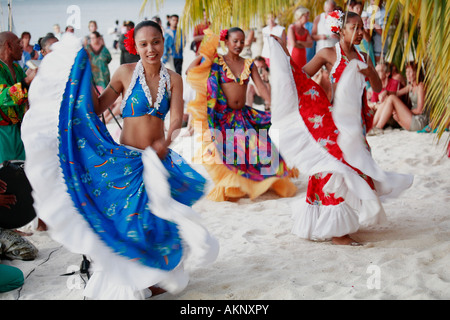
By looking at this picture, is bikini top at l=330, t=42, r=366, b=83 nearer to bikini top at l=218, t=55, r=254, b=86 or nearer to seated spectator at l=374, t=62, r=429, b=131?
bikini top at l=218, t=55, r=254, b=86

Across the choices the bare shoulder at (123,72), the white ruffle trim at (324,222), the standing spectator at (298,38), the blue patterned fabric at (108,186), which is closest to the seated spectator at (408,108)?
the standing spectator at (298,38)

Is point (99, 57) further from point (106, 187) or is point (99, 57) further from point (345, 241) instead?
point (106, 187)

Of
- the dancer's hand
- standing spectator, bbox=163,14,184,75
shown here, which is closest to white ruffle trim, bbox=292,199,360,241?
A: the dancer's hand

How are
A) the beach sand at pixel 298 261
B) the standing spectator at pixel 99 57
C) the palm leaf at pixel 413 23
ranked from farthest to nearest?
1. the standing spectator at pixel 99 57
2. the beach sand at pixel 298 261
3. the palm leaf at pixel 413 23

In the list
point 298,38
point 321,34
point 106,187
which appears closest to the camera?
point 106,187

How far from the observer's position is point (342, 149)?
12.3ft

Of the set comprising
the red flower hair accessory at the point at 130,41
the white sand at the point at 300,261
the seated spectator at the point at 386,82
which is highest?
the red flower hair accessory at the point at 130,41

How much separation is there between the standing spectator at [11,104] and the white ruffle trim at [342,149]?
6.87 feet

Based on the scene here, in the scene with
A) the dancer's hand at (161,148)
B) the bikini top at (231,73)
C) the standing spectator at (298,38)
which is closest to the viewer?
the dancer's hand at (161,148)

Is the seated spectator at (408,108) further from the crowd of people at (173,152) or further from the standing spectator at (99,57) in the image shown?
the standing spectator at (99,57)

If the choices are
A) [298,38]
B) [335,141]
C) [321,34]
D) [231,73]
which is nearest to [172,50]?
[298,38]

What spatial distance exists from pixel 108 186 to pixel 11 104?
67.1 inches

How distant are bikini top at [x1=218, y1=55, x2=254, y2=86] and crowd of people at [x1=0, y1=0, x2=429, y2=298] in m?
0.01

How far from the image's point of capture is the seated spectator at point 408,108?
7578 millimetres
